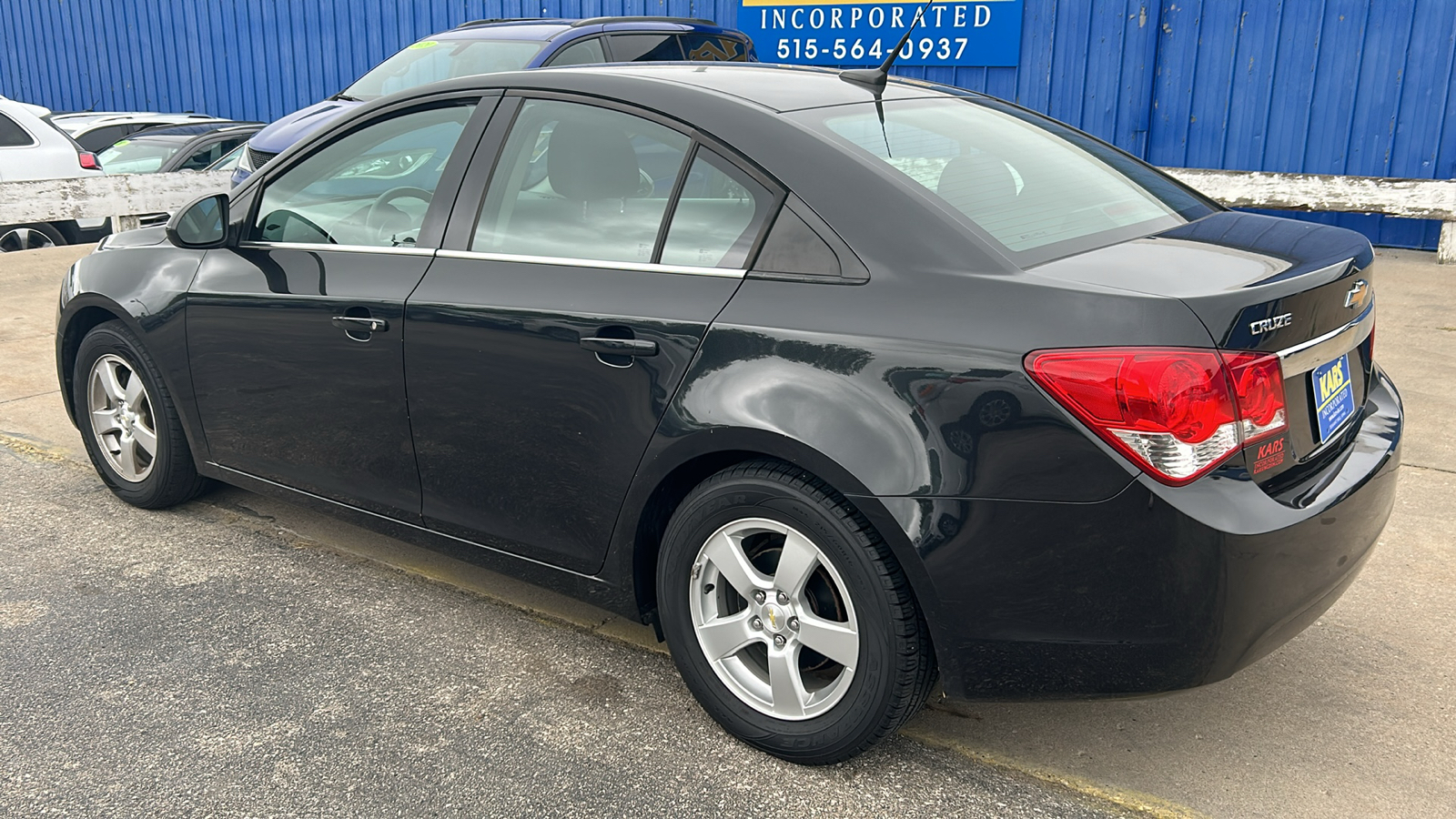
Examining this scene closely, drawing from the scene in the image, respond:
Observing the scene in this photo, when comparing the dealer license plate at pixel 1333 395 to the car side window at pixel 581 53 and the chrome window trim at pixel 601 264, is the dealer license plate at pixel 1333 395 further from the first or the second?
the car side window at pixel 581 53

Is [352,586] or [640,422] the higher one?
[640,422]

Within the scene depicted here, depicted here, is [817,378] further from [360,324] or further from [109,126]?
[109,126]

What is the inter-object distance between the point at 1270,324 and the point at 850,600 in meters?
1.01

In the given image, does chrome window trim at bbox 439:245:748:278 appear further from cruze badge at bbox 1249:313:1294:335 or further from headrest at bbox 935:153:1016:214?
cruze badge at bbox 1249:313:1294:335

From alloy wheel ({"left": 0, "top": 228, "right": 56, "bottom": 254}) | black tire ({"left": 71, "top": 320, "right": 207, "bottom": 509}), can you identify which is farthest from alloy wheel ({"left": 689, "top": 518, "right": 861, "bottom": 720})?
alloy wheel ({"left": 0, "top": 228, "right": 56, "bottom": 254})

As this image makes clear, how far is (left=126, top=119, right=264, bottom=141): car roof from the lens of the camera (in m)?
12.2

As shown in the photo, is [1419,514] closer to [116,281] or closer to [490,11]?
[116,281]

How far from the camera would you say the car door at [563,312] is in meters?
2.71

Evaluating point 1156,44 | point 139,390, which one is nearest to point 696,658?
point 139,390

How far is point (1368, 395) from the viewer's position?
2822 mm

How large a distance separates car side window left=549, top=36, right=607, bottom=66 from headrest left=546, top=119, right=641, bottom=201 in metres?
5.40

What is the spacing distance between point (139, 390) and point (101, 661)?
1.24 meters

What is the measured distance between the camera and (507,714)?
2926mm

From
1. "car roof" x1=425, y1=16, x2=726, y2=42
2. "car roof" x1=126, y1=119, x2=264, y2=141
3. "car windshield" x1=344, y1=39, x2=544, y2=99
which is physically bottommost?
"car roof" x1=126, y1=119, x2=264, y2=141
